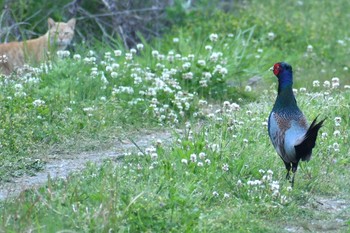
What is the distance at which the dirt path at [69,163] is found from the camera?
673cm

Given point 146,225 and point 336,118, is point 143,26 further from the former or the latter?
point 146,225

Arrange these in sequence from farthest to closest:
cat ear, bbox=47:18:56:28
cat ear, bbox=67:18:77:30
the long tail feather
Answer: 1. cat ear, bbox=67:18:77:30
2. cat ear, bbox=47:18:56:28
3. the long tail feather

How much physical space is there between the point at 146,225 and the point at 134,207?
14cm

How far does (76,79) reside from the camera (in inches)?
356

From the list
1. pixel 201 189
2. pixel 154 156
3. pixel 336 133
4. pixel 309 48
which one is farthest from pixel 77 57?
pixel 201 189

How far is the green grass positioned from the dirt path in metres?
0.14

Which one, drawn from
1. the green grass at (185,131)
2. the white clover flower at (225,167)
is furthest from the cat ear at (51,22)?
the white clover flower at (225,167)

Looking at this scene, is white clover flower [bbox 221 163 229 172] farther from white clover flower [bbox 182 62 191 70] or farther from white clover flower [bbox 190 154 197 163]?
white clover flower [bbox 182 62 191 70]

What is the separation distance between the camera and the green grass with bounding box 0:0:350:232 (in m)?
5.75

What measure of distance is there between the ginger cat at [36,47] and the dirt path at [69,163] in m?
1.90

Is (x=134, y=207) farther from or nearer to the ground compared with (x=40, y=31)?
farther from the ground

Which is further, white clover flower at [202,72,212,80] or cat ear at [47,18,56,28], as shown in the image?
cat ear at [47,18,56,28]

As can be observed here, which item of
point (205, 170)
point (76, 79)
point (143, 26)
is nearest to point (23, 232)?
point (205, 170)

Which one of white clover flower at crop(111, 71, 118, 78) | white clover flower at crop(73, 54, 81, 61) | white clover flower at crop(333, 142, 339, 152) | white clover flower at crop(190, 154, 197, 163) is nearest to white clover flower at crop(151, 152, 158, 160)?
white clover flower at crop(190, 154, 197, 163)
